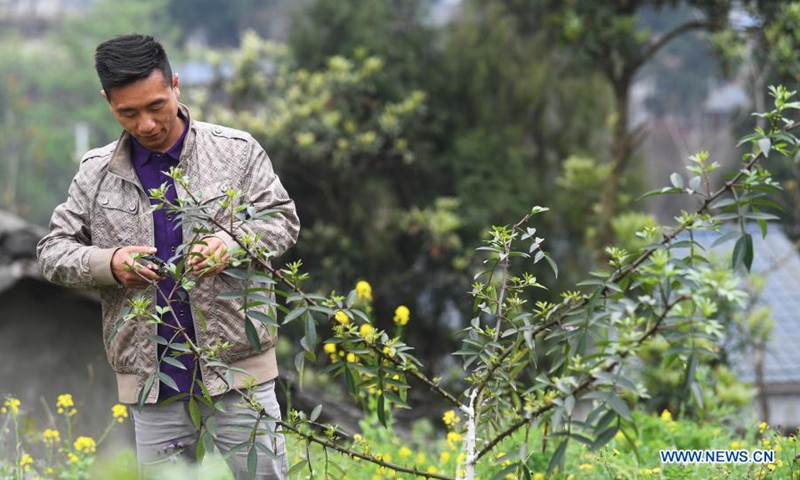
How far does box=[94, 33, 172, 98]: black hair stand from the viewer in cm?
263

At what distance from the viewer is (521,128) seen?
34.2ft

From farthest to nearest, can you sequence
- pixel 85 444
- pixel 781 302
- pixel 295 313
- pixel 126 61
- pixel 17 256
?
pixel 781 302 < pixel 17 256 < pixel 85 444 < pixel 126 61 < pixel 295 313

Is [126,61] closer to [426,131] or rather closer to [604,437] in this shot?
[604,437]

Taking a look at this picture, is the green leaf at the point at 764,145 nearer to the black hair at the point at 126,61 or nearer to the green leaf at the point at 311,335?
the green leaf at the point at 311,335

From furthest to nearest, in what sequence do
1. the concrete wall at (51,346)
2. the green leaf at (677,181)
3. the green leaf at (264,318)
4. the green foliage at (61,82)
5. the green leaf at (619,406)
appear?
the green foliage at (61,82) → the concrete wall at (51,346) → the green leaf at (264,318) → the green leaf at (677,181) → the green leaf at (619,406)

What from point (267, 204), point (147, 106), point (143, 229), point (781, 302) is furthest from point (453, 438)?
point (781, 302)

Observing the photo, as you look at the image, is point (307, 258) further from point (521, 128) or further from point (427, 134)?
point (521, 128)

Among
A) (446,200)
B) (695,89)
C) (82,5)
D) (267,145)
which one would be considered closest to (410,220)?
(446,200)

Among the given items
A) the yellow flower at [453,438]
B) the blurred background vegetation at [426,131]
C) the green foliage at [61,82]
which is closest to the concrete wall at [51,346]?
the yellow flower at [453,438]

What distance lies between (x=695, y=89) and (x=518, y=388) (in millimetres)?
33477

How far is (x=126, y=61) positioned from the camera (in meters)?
2.64

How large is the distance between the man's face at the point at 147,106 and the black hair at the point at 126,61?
16 mm

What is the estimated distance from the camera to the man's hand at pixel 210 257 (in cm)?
230

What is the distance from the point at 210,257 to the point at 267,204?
42 centimetres
